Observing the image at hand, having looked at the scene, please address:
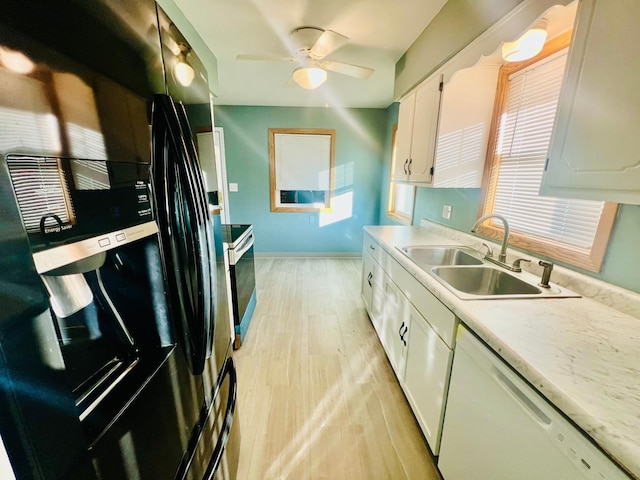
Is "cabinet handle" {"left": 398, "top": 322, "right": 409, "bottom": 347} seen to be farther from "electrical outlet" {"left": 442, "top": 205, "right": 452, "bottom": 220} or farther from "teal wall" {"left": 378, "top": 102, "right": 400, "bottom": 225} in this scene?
"teal wall" {"left": 378, "top": 102, "right": 400, "bottom": 225}

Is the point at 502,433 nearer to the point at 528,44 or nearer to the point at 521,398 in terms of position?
the point at 521,398

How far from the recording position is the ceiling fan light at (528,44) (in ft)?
4.14

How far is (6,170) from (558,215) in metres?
1.99

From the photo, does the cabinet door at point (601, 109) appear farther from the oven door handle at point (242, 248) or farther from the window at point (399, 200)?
the window at point (399, 200)

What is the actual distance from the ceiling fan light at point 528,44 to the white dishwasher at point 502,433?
1413mm

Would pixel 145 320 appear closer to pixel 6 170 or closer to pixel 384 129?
pixel 6 170

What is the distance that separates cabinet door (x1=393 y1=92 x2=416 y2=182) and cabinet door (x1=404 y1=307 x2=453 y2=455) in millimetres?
1436

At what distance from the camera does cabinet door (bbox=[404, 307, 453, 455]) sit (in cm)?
122

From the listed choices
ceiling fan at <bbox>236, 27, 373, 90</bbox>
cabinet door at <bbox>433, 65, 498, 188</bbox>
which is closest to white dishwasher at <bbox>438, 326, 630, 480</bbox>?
cabinet door at <bbox>433, 65, 498, 188</bbox>

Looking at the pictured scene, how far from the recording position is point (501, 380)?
0.86 meters

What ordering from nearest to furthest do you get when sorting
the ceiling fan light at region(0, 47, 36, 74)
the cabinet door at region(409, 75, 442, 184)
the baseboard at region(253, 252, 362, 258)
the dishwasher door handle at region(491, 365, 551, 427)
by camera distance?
1. the ceiling fan light at region(0, 47, 36, 74)
2. the dishwasher door handle at region(491, 365, 551, 427)
3. the cabinet door at region(409, 75, 442, 184)
4. the baseboard at region(253, 252, 362, 258)

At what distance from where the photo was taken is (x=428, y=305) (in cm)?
134

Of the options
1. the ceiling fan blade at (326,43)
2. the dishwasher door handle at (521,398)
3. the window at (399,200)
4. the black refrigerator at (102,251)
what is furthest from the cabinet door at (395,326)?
the ceiling fan blade at (326,43)

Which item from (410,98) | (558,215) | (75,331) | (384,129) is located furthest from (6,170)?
(384,129)
